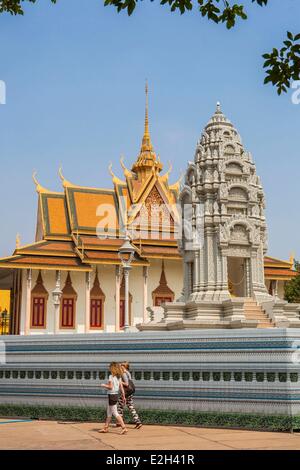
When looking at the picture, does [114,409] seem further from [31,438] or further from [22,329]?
[22,329]

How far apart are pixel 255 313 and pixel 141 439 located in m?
9.75

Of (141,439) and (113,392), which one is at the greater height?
(113,392)

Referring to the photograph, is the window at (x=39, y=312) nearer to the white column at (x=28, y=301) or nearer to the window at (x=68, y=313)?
the white column at (x=28, y=301)

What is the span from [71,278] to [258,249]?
16.7 meters

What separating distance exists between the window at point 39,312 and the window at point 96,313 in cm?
262

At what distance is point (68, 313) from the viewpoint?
32844 mm

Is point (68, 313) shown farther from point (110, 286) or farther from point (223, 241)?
point (223, 241)

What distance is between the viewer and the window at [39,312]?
105ft

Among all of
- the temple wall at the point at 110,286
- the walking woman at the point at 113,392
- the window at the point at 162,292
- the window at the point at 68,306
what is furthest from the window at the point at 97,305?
the walking woman at the point at 113,392

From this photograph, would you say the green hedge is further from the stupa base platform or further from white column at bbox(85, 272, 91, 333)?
white column at bbox(85, 272, 91, 333)

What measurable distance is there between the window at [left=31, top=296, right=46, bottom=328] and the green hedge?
785 inches

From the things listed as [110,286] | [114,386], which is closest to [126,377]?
[114,386]

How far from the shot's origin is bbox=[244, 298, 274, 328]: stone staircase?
1740cm

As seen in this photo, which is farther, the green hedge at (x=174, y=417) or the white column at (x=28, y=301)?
the white column at (x=28, y=301)
